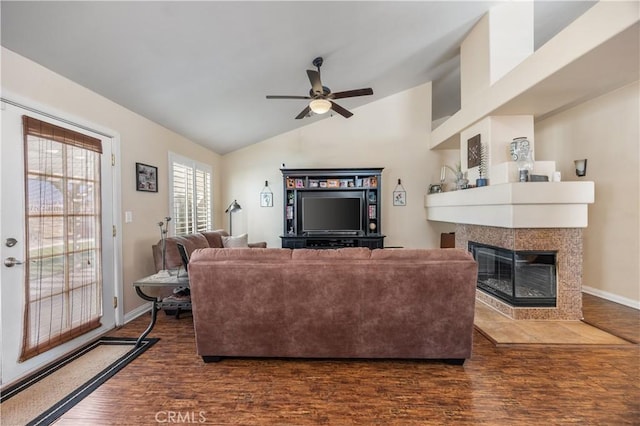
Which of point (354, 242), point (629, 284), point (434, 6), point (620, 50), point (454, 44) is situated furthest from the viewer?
point (354, 242)

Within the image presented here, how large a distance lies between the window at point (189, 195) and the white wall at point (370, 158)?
2.43 ft

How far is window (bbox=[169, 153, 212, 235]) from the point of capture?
4.01 m

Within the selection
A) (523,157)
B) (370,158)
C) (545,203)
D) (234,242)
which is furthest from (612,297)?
(234,242)

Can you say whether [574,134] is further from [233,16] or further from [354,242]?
[233,16]

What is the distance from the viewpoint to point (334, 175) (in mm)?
5125

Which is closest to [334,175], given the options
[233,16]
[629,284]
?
[233,16]

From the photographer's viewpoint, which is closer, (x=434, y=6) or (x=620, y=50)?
(x=620, y=50)

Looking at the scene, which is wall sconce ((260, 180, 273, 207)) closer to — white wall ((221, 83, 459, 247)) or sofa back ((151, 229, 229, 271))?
white wall ((221, 83, 459, 247))

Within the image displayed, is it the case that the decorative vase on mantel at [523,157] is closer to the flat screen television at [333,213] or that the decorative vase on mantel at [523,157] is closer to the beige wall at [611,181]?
the beige wall at [611,181]

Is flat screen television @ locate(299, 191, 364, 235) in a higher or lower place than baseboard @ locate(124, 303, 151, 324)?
higher

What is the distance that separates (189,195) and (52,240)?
225 centimetres

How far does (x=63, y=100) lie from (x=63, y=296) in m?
1.73

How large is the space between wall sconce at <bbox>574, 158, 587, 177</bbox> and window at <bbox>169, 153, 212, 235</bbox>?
6.07 meters

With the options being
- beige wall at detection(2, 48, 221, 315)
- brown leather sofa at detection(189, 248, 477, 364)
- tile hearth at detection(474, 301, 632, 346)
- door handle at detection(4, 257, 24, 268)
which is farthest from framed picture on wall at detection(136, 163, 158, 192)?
tile hearth at detection(474, 301, 632, 346)
